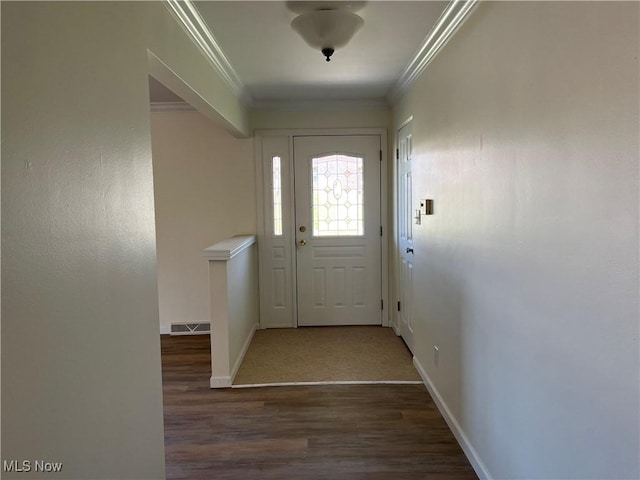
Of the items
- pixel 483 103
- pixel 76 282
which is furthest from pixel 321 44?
pixel 76 282

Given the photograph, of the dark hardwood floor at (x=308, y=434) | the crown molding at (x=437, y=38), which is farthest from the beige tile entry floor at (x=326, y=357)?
the crown molding at (x=437, y=38)

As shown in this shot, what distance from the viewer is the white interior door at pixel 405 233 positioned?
12.6 ft

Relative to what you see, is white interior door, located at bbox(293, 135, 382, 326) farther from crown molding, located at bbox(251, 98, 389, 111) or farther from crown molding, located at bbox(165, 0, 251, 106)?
crown molding, located at bbox(165, 0, 251, 106)

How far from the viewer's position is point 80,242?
1.20m

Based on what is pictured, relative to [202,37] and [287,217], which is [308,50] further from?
[287,217]

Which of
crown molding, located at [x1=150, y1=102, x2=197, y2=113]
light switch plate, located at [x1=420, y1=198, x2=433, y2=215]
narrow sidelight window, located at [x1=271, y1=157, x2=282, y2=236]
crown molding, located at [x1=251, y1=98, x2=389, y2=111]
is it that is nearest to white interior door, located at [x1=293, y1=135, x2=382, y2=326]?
narrow sidelight window, located at [x1=271, y1=157, x2=282, y2=236]

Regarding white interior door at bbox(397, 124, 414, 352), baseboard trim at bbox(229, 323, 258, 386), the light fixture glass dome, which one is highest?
the light fixture glass dome

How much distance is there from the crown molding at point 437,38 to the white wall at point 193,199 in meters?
1.87

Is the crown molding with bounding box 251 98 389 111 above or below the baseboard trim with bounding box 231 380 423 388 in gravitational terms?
above

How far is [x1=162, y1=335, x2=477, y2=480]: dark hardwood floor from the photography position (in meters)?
2.24

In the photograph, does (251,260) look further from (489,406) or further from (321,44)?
Answer: (489,406)

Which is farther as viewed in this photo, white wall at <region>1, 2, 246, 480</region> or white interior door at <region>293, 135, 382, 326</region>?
white interior door at <region>293, 135, 382, 326</region>

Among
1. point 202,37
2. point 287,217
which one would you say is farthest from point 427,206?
point 287,217

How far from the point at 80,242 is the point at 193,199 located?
350cm
